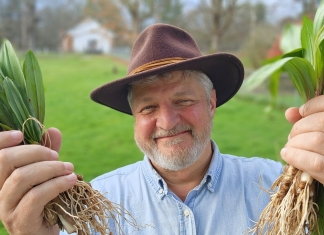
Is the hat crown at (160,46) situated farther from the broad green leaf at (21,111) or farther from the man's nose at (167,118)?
the broad green leaf at (21,111)

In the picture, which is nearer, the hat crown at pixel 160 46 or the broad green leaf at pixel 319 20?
the broad green leaf at pixel 319 20

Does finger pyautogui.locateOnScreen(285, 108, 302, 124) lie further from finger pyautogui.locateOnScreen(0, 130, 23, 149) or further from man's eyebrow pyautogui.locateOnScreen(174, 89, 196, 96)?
finger pyautogui.locateOnScreen(0, 130, 23, 149)

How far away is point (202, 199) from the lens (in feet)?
5.86

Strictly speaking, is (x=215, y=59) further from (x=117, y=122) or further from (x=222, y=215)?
(x=117, y=122)

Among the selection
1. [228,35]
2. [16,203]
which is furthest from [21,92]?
[228,35]

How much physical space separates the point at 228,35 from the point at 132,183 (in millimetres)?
20058

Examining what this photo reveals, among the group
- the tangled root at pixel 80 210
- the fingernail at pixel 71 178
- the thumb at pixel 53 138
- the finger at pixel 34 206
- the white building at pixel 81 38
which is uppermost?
the thumb at pixel 53 138

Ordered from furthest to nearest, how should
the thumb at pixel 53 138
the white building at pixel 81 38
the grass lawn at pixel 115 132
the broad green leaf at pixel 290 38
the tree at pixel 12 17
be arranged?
the white building at pixel 81 38 < the tree at pixel 12 17 < the grass lawn at pixel 115 132 < the broad green leaf at pixel 290 38 < the thumb at pixel 53 138

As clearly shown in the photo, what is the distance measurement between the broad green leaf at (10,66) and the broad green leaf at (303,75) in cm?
102

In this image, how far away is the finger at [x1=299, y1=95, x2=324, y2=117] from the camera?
1.33m

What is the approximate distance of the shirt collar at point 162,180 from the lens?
5.92 feet

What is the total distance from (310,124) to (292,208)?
1.12 feet

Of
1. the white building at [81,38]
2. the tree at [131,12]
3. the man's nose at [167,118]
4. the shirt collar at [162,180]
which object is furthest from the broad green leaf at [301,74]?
the white building at [81,38]

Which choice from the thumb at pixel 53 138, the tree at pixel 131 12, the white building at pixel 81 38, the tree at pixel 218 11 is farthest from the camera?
the white building at pixel 81 38
